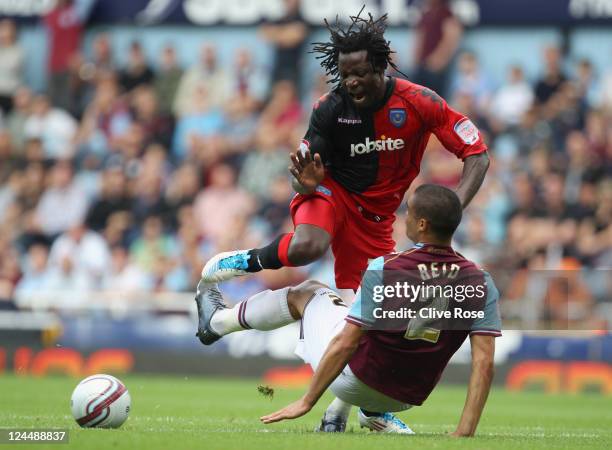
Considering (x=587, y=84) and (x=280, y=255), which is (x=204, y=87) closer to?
(x=587, y=84)

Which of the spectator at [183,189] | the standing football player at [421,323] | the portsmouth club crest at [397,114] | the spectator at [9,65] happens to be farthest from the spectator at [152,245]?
the standing football player at [421,323]

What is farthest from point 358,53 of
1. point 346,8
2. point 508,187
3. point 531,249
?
point 346,8

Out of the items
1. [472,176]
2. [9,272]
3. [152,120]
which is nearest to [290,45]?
[152,120]

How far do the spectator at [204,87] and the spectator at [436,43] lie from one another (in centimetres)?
347

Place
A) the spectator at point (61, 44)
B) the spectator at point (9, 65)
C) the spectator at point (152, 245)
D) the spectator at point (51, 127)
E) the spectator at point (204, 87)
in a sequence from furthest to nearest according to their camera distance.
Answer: the spectator at point (61, 44) < the spectator at point (9, 65) < the spectator at point (51, 127) < the spectator at point (204, 87) < the spectator at point (152, 245)

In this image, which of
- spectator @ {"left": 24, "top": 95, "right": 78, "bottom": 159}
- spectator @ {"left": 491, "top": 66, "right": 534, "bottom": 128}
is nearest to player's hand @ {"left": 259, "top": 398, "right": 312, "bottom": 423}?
spectator @ {"left": 491, "top": 66, "right": 534, "bottom": 128}

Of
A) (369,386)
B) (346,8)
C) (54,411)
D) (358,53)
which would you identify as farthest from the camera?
(346,8)

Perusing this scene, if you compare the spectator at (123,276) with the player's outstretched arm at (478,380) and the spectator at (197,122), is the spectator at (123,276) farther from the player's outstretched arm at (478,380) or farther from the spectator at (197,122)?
the player's outstretched arm at (478,380)

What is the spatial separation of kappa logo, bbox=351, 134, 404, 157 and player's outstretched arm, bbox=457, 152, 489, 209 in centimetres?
55

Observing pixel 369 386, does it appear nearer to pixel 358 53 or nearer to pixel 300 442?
pixel 300 442

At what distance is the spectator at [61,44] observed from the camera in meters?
22.5

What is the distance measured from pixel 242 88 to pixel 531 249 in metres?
6.57

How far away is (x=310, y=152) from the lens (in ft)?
29.3

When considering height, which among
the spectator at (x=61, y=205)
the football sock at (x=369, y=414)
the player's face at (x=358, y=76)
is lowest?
the spectator at (x=61, y=205)
